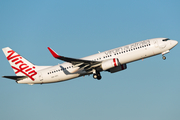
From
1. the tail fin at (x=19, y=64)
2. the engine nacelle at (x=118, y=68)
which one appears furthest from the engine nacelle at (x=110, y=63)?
the tail fin at (x=19, y=64)

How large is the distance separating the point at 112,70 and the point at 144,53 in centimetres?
810

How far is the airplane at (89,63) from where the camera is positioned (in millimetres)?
49750

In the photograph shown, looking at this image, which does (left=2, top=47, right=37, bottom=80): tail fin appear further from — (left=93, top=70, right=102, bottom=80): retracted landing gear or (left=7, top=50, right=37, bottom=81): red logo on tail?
(left=93, top=70, right=102, bottom=80): retracted landing gear

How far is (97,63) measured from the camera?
50.8 meters

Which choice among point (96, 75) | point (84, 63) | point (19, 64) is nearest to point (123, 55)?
point (96, 75)

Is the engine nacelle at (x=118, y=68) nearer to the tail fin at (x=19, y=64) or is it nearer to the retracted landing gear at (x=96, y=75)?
the retracted landing gear at (x=96, y=75)

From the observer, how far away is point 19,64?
57.6 metres

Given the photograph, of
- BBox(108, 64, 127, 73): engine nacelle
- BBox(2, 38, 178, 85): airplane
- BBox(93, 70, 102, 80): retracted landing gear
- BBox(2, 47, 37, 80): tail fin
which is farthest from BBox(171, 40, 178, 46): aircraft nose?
BBox(2, 47, 37, 80): tail fin

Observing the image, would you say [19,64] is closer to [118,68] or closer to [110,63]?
[110,63]

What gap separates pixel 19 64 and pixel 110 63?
20.0 metres

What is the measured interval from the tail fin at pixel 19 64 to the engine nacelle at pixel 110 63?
1437 centimetres

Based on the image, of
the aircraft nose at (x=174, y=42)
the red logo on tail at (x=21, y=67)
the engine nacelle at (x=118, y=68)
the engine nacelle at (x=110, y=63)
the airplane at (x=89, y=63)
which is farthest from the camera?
the red logo on tail at (x=21, y=67)

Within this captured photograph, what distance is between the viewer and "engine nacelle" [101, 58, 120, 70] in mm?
49250

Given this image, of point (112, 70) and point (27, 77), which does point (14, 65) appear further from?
point (112, 70)
